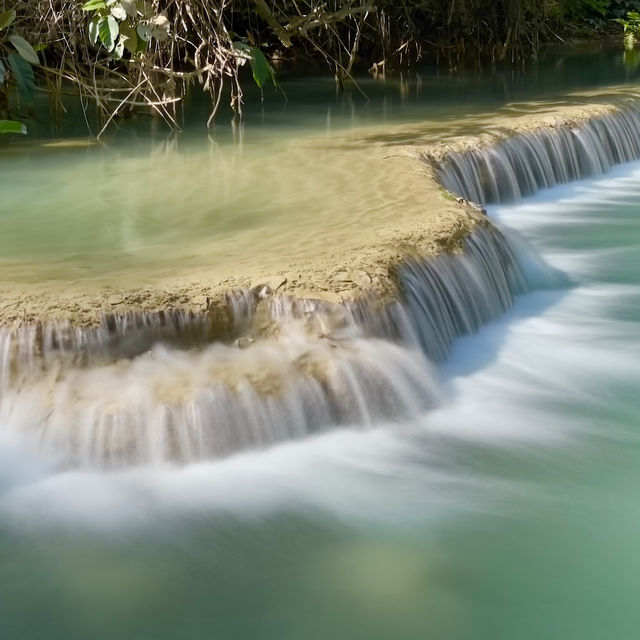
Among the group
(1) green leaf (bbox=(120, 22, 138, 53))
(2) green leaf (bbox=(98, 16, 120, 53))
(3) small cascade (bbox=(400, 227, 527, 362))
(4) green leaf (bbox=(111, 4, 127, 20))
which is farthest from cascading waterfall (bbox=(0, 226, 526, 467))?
(1) green leaf (bbox=(120, 22, 138, 53))

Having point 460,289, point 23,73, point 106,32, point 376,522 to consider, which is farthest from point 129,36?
point 376,522

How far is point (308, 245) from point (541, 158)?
421 centimetres

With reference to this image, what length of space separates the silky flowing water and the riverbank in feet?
0.83

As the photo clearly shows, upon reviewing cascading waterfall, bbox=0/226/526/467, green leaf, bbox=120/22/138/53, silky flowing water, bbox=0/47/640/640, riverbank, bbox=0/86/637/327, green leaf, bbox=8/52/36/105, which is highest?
green leaf, bbox=120/22/138/53

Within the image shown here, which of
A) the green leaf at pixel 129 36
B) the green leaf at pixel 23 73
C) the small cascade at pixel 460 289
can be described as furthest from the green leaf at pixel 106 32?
the small cascade at pixel 460 289

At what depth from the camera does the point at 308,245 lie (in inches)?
210

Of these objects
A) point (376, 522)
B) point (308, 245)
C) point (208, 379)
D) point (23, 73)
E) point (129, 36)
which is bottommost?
point (376, 522)

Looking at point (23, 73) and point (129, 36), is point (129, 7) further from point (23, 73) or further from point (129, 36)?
point (23, 73)

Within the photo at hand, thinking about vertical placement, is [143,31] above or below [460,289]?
above

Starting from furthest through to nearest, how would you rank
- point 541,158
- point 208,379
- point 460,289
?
point 541,158, point 460,289, point 208,379

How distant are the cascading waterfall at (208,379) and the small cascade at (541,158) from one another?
2.94 meters

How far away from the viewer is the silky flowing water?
3463 mm

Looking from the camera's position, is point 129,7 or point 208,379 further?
point 129,7

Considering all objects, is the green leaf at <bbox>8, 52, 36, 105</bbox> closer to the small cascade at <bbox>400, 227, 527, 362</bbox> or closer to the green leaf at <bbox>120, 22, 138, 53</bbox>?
the green leaf at <bbox>120, 22, 138, 53</bbox>
